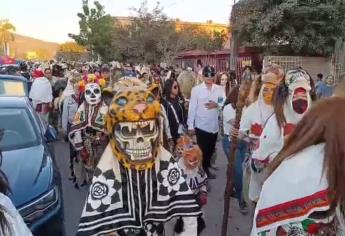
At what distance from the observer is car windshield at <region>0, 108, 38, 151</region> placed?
5102mm

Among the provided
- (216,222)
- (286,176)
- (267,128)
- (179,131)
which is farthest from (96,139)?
(286,176)

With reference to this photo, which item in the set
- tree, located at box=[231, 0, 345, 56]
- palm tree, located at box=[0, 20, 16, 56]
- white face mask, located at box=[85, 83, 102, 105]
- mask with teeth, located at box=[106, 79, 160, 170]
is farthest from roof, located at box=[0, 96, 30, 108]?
palm tree, located at box=[0, 20, 16, 56]

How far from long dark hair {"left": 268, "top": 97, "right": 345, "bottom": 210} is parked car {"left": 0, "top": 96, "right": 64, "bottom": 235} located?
2.42 meters

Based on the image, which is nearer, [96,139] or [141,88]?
[141,88]

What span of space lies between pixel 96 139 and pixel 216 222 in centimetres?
210

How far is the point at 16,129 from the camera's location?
5398mm

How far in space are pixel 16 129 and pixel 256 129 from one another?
2500mm

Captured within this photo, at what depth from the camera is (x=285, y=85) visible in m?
4.51

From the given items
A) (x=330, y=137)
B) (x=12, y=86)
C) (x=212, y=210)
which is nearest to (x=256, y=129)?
(x=212, y=210)

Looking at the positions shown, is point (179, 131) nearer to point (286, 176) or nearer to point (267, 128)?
point (267, 128)

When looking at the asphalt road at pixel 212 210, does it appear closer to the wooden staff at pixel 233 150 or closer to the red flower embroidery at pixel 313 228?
the wooden staff at pixel 233 150

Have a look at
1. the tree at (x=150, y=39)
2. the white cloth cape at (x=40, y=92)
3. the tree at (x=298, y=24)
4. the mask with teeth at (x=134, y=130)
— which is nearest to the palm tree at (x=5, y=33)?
the tree at (x=150, y=39)

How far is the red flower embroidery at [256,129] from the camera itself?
16.8 ft

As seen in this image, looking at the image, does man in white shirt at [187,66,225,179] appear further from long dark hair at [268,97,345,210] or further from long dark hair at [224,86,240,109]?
long dark hair at [268,97,345,210]
